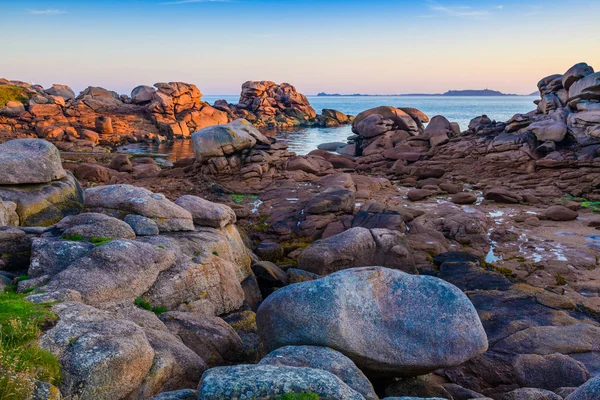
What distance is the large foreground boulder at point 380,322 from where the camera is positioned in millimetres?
8031

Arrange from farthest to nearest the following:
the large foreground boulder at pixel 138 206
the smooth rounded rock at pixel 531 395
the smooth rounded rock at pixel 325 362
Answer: the large foreground boulder at pixel 138 206 → the smooth rounded rock at pixel 531 395 → the smooth rounded rock at pixel 325 362

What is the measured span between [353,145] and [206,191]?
920 inches

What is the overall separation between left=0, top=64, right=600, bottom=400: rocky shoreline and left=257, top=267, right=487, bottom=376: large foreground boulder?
0.03 m

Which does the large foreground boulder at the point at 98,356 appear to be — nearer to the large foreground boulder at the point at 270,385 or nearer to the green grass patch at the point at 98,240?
the large foreground boulder at the point at 270,385

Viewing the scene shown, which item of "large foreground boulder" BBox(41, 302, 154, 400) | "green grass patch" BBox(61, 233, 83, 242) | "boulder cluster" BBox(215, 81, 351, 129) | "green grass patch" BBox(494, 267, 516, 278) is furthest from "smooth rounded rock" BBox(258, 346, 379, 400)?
"boulder cluster" BBox(215, 81, 351, 129)

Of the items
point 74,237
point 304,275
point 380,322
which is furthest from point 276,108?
point 380,322

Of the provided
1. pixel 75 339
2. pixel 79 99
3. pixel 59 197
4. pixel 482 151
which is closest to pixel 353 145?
pixel 482 151

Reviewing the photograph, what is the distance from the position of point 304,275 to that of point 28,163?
892cm

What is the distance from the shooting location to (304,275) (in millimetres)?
14297

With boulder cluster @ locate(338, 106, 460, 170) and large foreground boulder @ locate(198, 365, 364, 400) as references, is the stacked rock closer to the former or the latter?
large foreground boulder @ locate(198, 365, 364, 400)

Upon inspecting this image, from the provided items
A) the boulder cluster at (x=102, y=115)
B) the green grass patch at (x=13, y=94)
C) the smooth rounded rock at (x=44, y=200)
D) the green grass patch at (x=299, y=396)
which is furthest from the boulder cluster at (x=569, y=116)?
the green grass patch at (x=13, y=94)

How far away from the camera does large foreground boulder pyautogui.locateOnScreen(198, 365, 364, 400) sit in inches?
215

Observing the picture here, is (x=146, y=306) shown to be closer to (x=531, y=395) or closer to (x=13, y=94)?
(x=531, y=395)

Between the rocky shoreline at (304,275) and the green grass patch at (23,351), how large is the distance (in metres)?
0.18
